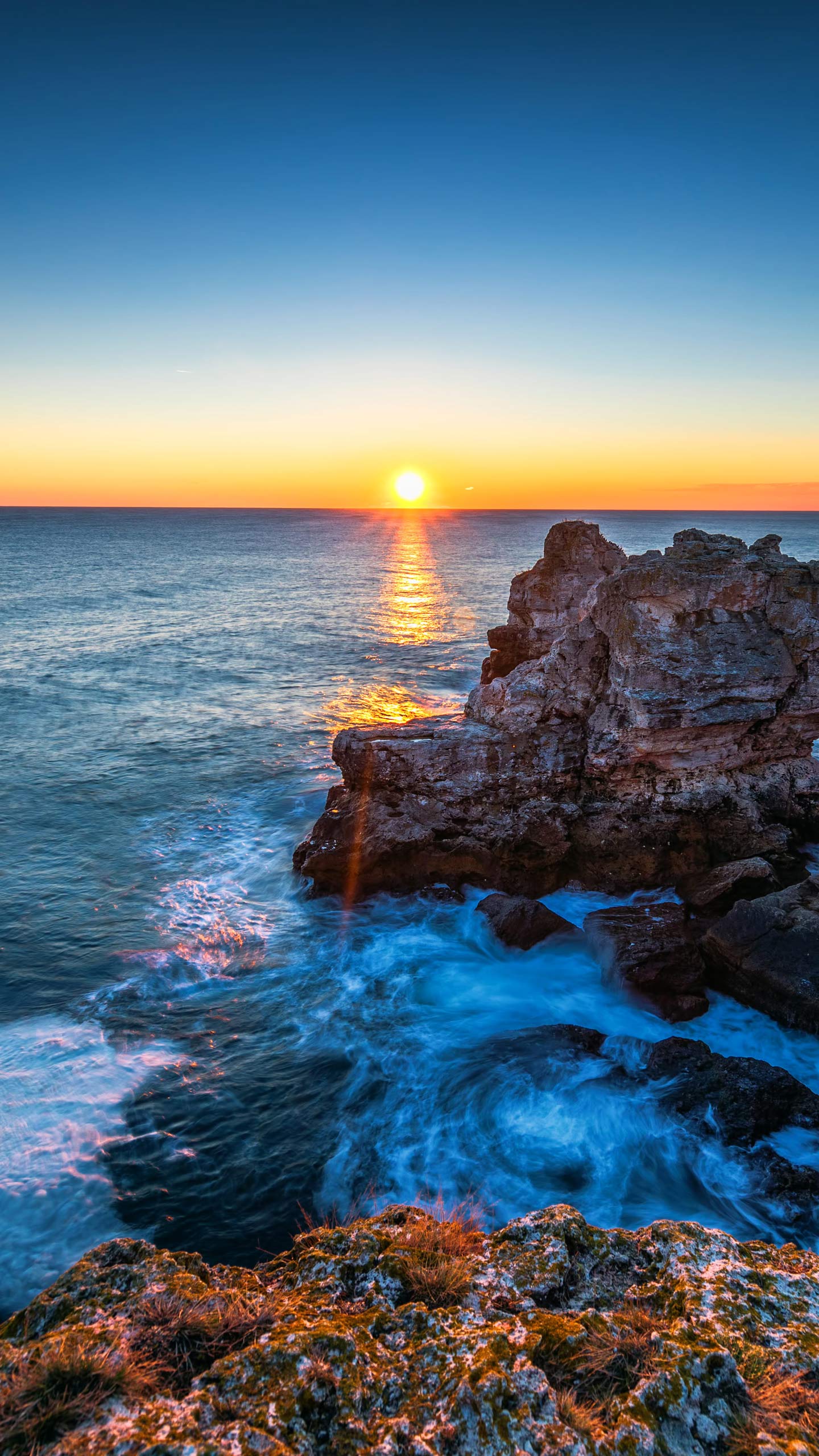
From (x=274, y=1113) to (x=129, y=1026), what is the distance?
4.02 meters

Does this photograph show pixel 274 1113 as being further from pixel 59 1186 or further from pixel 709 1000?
pixel 709 1000

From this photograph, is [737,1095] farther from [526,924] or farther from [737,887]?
[526,924]

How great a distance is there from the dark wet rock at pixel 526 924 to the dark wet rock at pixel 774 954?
3.46 meters

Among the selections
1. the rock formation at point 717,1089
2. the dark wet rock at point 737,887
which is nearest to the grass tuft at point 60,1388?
the rock formation at point 717,1089

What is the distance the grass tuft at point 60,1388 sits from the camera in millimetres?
4508

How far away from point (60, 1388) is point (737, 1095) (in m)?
10.9

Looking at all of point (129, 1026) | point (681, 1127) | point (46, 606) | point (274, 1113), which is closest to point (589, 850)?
point (681, 1127)

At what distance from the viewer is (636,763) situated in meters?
19.2

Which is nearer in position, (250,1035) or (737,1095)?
(737,1095)

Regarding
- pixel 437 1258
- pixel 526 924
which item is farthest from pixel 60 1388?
pixel 526 924

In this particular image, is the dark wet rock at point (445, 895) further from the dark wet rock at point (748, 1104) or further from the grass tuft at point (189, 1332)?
the grass tuft at point (189, 1332)

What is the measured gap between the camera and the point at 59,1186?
36.7 feet

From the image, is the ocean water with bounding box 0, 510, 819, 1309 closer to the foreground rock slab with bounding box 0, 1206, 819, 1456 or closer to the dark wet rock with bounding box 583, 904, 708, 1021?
the dark wet rock with bounding box 583, 904, 708, 1021

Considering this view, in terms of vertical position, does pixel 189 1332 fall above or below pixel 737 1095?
above
